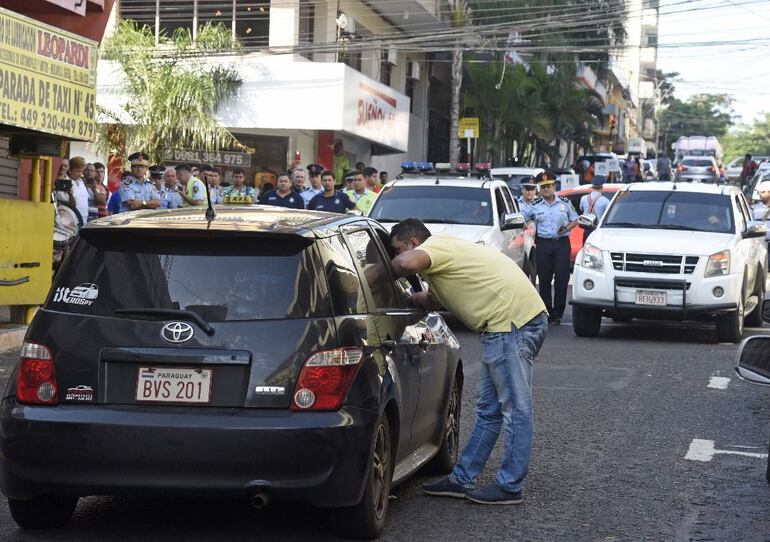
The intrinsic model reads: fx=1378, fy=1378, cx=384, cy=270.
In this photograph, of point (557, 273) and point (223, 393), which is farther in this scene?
point (557, 273)

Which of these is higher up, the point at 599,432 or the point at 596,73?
the point at 596,73

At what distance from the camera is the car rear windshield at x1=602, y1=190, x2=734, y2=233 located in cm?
1700

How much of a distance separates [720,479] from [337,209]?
1056 cm

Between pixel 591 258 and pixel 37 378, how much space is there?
442 inches

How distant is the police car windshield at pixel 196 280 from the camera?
6078mm

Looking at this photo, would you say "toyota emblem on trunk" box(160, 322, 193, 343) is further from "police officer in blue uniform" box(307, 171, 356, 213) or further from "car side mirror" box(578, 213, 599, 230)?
"police officer in blue uniform" box(307, 171, 356, 213)

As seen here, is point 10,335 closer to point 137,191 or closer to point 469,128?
point 137,191

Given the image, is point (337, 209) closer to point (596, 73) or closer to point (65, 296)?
point (65, 296)

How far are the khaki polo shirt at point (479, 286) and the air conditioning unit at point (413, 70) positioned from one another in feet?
124

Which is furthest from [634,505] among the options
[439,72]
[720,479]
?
[439,72]

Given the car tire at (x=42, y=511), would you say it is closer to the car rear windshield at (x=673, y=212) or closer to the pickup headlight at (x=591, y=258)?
the pickup headlight at (x=591, y=258)

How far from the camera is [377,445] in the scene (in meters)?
6.43

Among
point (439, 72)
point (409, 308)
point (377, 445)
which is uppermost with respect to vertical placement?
point (439, 72)

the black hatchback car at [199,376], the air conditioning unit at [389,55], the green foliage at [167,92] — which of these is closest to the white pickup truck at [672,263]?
the black hatchback car at [199,376]
